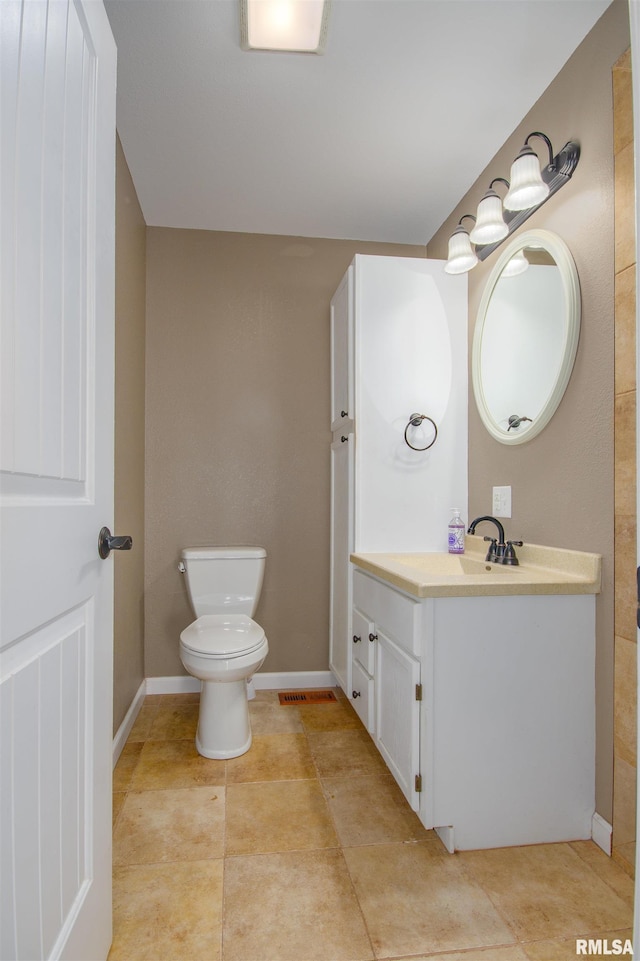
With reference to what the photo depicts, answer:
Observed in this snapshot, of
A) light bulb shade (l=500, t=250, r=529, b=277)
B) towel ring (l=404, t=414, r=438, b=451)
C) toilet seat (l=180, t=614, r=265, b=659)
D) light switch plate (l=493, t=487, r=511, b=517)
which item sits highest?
light bulb shade (l=500, t=250, r=529, b=277)

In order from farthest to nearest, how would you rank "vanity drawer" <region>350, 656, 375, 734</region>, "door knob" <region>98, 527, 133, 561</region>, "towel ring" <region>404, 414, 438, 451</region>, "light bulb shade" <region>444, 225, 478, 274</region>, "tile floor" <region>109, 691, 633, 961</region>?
"towel ring" <region>404, 414, 438, 451</region> → "light bulb shade" <region>444, 225, 478, 274</region> → "vanity drawer" <region>350, 656, 375, 734</region> → "tile floor" <region>109, 691, 633, 961</region> → "door knob" <region>98, 527, 133, 561</region>

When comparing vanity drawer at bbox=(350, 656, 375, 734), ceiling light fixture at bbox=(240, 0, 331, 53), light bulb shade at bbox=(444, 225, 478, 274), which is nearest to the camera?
ceiling light fixture at bbox=(240, 0, 331, 53)

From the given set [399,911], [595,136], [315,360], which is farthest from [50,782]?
[315,360]

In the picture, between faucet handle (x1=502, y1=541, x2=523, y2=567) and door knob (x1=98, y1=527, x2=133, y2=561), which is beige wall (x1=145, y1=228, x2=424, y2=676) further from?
door knob (x1=98, y1=527, x2=133, y2=561)

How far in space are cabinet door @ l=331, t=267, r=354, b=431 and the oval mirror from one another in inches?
21.7

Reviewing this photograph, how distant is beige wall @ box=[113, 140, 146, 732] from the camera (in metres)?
2.24

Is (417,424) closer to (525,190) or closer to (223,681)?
(525,190)

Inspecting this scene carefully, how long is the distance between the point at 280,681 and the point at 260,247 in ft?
7.54

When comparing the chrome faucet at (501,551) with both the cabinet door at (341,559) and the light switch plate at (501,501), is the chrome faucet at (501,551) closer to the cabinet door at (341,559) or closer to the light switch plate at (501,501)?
the light switch plate at (501,501)

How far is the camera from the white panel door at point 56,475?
75 centimetres

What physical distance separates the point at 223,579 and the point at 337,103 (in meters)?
2.01

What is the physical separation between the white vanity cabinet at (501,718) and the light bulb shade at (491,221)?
4.13ft

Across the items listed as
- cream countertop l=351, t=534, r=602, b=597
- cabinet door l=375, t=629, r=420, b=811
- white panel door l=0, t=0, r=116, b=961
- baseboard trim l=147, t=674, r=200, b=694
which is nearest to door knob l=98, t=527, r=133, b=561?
white panel door l=0, t=0, r=116, b=961

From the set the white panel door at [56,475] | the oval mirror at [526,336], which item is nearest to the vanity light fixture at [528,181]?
the oval mirror at [526,336]
